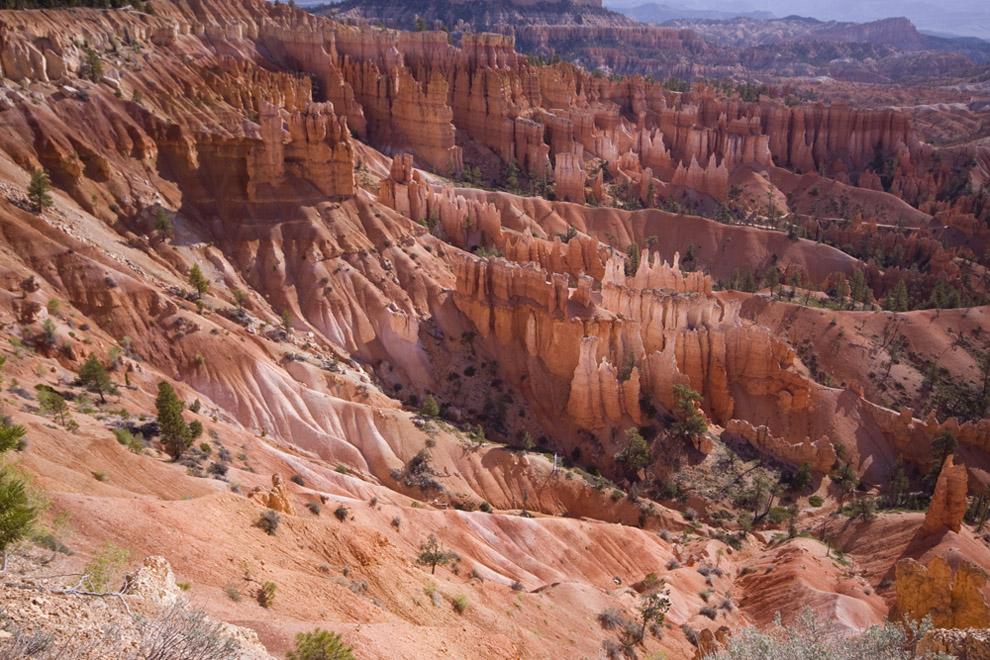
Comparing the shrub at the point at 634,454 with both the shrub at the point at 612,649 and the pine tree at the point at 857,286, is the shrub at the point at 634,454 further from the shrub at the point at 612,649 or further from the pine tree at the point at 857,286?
the pine tree at the point at 857,286

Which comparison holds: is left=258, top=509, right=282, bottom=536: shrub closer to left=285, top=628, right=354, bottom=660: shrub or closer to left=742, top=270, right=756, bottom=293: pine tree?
left=285, top=628, right=354, bottom=660: shrub

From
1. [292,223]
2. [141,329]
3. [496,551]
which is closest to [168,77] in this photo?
[292,223]

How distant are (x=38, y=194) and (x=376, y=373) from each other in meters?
21.1

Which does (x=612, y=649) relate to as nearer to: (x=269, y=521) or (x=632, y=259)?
(x=269, y=521)

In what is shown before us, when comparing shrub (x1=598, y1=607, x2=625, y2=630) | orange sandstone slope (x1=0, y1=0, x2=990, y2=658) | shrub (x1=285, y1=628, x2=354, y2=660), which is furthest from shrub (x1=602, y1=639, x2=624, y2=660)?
shrub (x1=285, y1=628, x2=354, y2=660)

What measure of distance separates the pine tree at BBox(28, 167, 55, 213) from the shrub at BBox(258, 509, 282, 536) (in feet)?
93.3

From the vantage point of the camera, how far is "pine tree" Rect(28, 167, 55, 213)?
38.2 m

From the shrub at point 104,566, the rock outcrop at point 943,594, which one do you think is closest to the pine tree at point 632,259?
the rock outcrop at point 943,594

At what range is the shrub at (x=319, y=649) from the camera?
13266 millimetres

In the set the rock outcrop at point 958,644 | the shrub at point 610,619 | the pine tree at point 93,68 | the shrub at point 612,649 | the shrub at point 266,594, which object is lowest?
the shrub at point 610,619

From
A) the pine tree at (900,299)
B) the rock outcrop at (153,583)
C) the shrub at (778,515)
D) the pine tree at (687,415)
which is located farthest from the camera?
the pine tree at (900,299)

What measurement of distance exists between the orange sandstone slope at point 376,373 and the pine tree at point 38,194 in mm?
868

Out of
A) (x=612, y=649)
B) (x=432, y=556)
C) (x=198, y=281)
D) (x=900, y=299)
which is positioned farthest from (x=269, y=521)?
(x=900, y=299)

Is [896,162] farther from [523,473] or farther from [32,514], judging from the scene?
[32,514]
